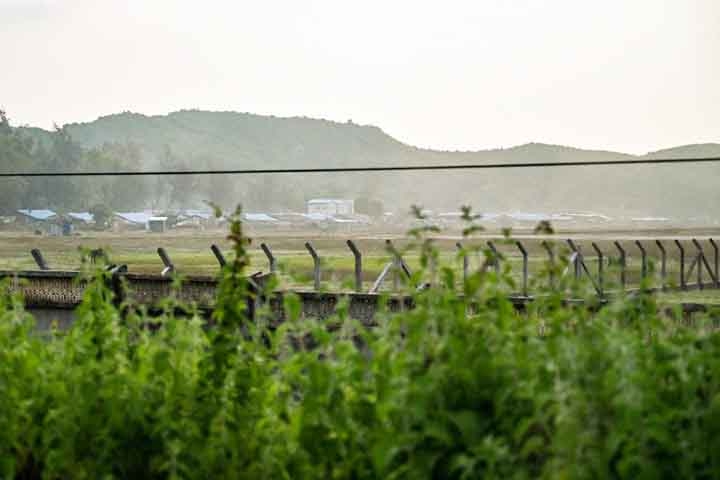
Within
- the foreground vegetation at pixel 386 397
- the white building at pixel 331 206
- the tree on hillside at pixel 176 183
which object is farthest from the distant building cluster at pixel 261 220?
the foreground vegetation at pixel 386 397

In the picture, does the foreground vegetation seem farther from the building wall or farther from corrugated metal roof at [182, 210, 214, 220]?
the building wall

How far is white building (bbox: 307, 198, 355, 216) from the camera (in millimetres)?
110812

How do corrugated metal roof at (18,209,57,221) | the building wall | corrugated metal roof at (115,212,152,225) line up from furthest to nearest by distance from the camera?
corrugated metal roof at (115,212,152,225), corrugated metal roof at (18,209,57,221), the building wall

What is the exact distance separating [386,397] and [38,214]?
374 ft

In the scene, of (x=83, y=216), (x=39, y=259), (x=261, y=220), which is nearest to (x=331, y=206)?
(x=261, y=220)

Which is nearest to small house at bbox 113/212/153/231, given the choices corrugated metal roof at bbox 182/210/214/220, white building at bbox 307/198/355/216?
corrugated metal roof at bbox 182/210/214/220

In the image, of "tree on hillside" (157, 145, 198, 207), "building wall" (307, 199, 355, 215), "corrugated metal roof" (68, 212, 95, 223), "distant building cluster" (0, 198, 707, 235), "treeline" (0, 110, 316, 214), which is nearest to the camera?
"distant building cluster" (0, 198, 707, 235)

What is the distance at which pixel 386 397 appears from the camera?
2.66m

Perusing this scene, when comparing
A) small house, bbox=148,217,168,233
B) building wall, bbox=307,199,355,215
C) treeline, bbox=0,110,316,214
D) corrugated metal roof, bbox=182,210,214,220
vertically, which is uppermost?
treeline, bbox=0,110,316,214

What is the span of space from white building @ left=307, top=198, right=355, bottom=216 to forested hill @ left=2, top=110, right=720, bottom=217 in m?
1.86

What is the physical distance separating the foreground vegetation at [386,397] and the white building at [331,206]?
103 meters

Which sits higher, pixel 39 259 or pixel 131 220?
pixel 39 259

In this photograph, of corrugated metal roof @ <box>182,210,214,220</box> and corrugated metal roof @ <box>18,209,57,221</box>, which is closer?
corrugated metal roof @ <box>182,210,214,220</box>

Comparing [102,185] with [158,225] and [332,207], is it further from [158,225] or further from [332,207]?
[332,207]
